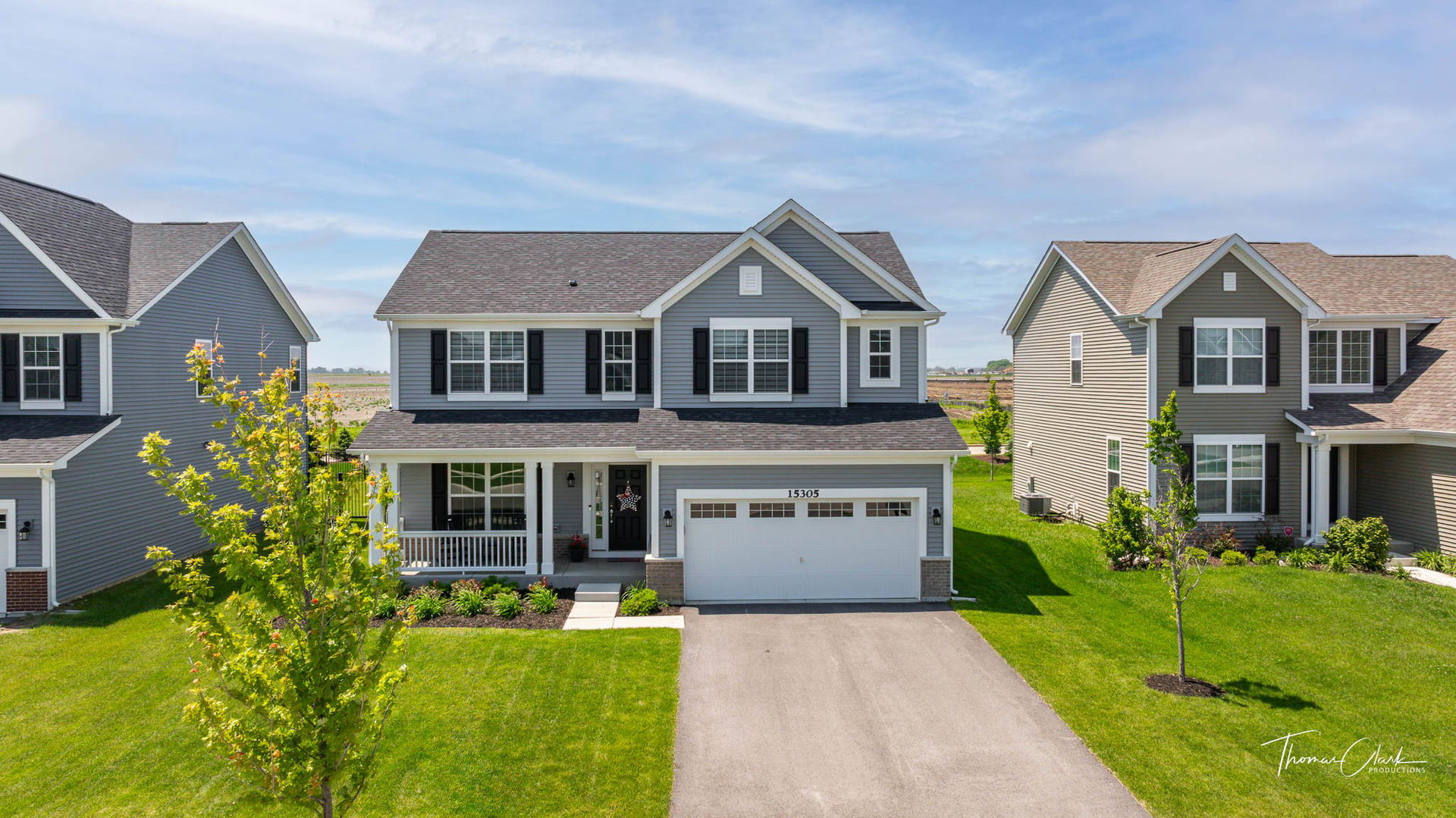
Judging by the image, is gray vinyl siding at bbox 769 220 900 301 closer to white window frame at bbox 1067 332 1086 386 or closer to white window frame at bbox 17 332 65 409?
white window frame at bbox 1067 332 1086 386

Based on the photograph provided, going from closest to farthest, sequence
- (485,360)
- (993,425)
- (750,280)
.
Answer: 1. (750,280)
2. (485,360)
3. (993,425)

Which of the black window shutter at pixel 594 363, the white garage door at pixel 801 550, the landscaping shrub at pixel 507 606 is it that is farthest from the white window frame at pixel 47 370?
the white garage door at pixel 801 550

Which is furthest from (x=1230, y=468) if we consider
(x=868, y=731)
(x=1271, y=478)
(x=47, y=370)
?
(x=47, y=370)

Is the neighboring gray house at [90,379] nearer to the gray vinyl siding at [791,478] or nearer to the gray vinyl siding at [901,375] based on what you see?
the gray vinyl siding at [791,478]

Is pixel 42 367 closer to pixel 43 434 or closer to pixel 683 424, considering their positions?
pixel 43 434

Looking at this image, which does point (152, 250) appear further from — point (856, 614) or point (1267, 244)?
point (1267, 244)

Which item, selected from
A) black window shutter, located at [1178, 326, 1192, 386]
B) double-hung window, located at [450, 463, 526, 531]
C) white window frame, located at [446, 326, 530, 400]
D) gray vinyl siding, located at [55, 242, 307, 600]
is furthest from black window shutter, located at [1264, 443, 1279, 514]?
gray vinyl siding, located at [55, 242, 307, 600]

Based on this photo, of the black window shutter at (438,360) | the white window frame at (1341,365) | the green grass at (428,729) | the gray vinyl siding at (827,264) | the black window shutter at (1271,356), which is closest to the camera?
the green grass at (428,729)

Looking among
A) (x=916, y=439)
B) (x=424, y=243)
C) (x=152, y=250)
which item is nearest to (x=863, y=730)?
(x=916, y=439)

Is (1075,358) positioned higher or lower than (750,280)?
lower
